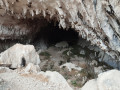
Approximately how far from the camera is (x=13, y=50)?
22.8 feet

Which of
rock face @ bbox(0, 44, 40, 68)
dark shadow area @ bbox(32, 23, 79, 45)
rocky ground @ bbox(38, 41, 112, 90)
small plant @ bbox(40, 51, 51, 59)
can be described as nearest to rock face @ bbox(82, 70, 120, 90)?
rocky ground @ bbox(38, 41, 112, 90)

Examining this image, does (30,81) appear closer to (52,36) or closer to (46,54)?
(46,54)

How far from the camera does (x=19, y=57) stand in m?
6.64

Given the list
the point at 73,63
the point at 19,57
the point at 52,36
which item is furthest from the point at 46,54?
the point at 52,36

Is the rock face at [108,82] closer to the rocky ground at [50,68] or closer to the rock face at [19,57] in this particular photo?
the rocky ground at [50,68]

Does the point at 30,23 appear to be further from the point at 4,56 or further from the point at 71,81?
the point at 71,81

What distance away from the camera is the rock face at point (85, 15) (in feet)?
17.2

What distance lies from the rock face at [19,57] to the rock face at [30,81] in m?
0.58

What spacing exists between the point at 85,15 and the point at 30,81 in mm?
2661

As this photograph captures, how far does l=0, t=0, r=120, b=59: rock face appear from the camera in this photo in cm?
525

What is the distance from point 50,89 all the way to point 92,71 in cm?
266

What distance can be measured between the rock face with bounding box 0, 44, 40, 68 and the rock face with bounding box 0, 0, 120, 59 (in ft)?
5.39

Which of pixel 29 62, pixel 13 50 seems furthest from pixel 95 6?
pixel 13 50

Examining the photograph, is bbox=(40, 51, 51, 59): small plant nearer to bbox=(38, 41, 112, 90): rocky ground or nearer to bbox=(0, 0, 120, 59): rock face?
bbox=(38, 41, 112, 90): rocky ground
